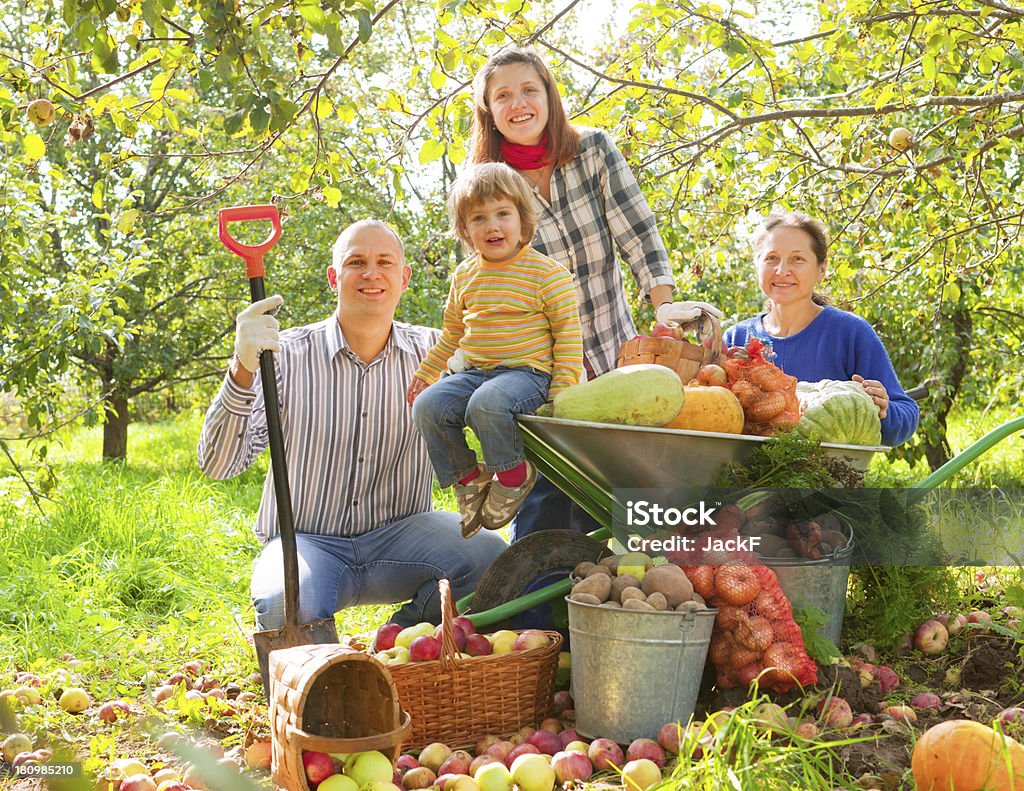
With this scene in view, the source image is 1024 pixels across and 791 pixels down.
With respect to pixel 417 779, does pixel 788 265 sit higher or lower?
higher

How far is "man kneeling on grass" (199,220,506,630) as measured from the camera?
3.21 meters

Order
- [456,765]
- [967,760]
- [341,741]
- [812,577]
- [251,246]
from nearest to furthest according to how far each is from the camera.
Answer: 1. [967,760]
2. [341,741]
3. [456,765]
4. [812,577]
5. [251,246]

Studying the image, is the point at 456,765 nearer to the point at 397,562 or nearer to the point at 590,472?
the point at 590,472

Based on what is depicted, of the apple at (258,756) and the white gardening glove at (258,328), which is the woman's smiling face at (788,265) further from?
the apple at (258,756)

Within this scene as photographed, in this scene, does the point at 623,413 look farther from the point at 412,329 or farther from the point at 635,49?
the point at 635,49

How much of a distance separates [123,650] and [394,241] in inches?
66.4

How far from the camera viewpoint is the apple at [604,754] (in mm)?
2265

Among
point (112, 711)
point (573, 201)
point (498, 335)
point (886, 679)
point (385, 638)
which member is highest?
point (573, 201)

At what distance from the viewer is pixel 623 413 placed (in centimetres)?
248

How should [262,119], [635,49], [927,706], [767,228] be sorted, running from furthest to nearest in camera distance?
[635,49], [767,228], [927,706], [262,119]

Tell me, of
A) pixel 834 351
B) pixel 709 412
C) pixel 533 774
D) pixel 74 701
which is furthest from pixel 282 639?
pixel 834 351

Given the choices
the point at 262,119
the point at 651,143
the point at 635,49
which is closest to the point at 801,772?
the point at 262,119

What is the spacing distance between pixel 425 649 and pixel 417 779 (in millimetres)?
335

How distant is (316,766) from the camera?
6.93 feet
